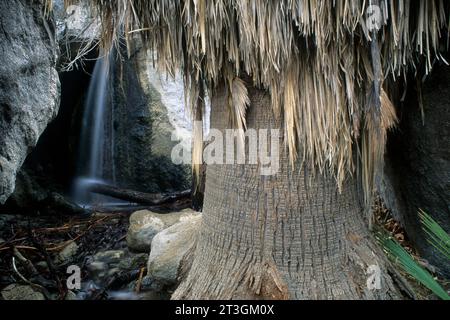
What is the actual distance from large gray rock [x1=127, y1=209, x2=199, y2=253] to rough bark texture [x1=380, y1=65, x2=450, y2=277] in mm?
1694

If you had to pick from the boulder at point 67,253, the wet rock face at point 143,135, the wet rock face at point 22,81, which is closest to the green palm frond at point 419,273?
the wet rock face at point 22,81

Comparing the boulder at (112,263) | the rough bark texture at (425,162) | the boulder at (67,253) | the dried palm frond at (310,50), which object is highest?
the dried palm frond at (310,50)

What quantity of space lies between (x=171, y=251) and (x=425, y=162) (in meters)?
1.71

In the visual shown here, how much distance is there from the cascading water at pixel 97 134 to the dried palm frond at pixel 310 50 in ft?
12.7

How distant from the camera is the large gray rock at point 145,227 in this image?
3.22 meters

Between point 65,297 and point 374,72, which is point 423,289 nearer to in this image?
point 374,72

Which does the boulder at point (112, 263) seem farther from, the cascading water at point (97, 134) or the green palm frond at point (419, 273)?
the cascading water at point (97, 134)

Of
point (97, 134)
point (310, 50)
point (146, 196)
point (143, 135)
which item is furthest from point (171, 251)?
point (97, 134)

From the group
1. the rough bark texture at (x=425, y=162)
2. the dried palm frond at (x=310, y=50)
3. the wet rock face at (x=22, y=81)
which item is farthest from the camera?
the rough bark texture at (x=425, y=162)

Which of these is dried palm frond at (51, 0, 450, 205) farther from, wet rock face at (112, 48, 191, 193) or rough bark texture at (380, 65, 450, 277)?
wet rock face at (112, 48, 191, 193)

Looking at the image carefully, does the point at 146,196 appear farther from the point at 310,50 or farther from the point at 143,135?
the point at 310,50

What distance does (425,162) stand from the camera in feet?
8.03

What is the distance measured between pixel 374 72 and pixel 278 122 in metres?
0.46

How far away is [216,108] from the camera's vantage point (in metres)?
2.00
